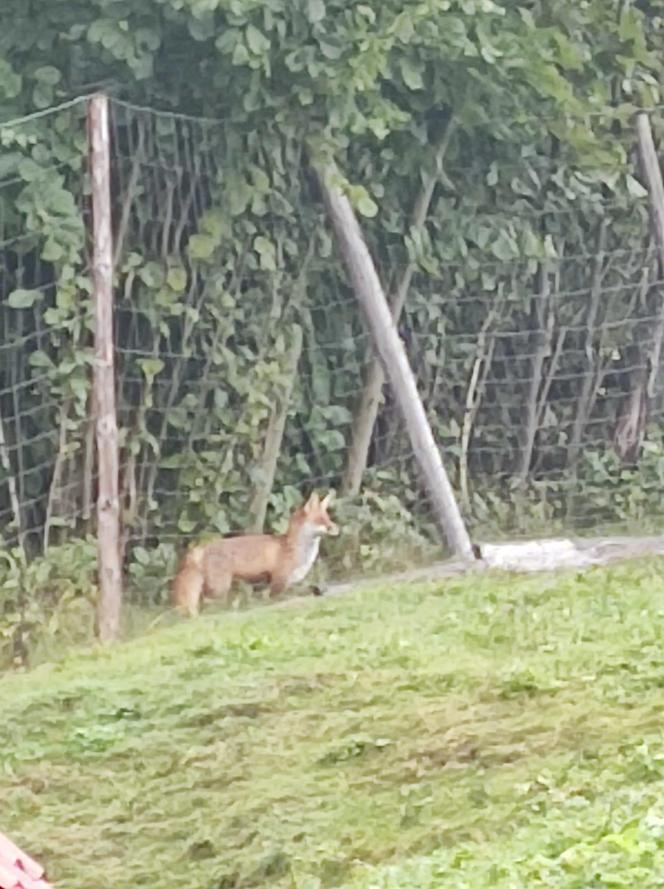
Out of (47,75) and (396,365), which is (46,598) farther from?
(47,75)

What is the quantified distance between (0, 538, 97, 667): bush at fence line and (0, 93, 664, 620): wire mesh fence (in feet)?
0.61

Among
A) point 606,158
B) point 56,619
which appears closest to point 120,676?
point 56,619

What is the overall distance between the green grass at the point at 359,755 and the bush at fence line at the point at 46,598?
0.58m

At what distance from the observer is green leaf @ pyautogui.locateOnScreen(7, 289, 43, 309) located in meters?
8.12

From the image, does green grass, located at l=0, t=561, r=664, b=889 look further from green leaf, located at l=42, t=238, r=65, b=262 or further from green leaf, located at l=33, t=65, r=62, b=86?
green leaf, located at l=33, t=65, r=62, b=86

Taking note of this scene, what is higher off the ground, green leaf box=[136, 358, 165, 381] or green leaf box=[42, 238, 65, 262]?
green leaf box=[42, 238, 65, 262]

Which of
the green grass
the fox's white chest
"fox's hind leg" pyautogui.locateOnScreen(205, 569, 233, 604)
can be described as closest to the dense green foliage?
"fox's hind leg" pyautogui.locateOnScreen(205, 569, 233, 604)

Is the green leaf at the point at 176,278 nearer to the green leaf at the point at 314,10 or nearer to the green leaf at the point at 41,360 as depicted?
the green leaf at the point at 41,360

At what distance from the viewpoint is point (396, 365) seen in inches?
361

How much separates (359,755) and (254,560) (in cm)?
343

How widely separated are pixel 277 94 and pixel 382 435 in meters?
1.87

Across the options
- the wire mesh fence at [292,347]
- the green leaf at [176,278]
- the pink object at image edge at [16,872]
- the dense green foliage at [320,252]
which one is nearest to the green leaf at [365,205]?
the dense green foliage at [320,252]

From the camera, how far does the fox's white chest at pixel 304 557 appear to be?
8844 mm

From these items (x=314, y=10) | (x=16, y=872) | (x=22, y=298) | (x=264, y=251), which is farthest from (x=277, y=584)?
(x=16, y=872)
